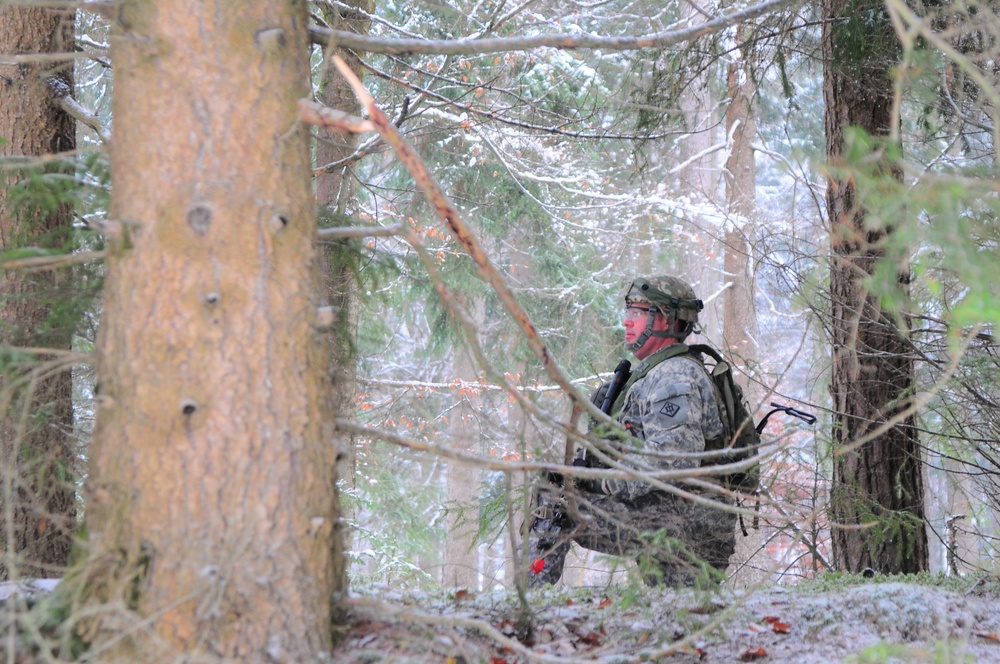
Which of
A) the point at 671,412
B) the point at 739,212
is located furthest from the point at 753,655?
the point at 739,212

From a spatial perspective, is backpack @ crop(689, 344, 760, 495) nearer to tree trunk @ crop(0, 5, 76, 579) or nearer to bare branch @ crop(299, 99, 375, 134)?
bare branch @ crop(299, 99, 375, 134)

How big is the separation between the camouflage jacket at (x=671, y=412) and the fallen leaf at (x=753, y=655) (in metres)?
1.66

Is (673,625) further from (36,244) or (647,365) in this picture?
(36,244)

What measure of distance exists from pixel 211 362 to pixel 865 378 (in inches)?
174

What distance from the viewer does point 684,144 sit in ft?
55.4

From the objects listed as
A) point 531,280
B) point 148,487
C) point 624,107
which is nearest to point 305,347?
point 148,487

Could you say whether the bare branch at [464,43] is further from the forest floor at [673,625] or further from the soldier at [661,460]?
the soldier at [661,460]

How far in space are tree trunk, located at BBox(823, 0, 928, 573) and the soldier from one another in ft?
2.75

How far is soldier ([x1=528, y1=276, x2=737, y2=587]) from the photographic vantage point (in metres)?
4.81

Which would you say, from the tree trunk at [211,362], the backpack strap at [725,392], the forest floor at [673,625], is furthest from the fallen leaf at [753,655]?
the backpack strap at [725,392]

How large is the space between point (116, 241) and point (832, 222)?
447 centimetres

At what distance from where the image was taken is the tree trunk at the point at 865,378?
5.09 m

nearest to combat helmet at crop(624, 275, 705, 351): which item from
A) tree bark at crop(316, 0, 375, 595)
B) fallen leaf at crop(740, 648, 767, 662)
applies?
tree bark at crop(316, 0, 375, 595)

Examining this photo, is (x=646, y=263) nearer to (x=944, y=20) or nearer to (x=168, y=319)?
(x=944, y=20)
